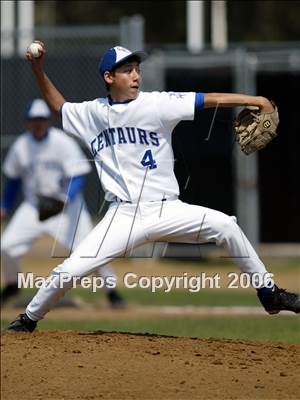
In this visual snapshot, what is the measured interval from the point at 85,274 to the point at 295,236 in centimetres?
Result: 1081

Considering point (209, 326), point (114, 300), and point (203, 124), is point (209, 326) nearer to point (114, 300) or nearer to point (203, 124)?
point (114, 300)

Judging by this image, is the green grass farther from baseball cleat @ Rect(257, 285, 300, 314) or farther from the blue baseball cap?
the blue baseball cap

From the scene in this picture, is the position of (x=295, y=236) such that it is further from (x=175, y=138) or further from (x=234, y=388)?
(x=234, y=388)

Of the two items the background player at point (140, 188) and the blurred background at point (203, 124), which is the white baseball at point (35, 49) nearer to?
the background player at point (140, 188)

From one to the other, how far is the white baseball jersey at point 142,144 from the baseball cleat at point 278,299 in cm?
93

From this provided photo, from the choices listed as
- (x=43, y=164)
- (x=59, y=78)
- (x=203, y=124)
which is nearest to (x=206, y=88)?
(x=203, y=124)

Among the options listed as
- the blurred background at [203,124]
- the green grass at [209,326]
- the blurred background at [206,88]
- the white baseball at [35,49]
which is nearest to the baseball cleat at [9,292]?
the green grass at [209,326]

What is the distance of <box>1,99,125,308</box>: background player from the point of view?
488 inches

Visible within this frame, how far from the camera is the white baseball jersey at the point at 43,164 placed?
41.9ft

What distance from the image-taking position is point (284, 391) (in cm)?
629

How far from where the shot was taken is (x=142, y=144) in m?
7.28

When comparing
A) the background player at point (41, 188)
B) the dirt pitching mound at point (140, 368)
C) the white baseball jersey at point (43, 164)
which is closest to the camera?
the dirt pitching mound at point (140, 368)

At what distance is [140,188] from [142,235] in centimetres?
33

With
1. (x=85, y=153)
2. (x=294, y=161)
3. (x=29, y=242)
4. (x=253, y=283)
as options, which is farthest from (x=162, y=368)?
(x=294, y=161)
